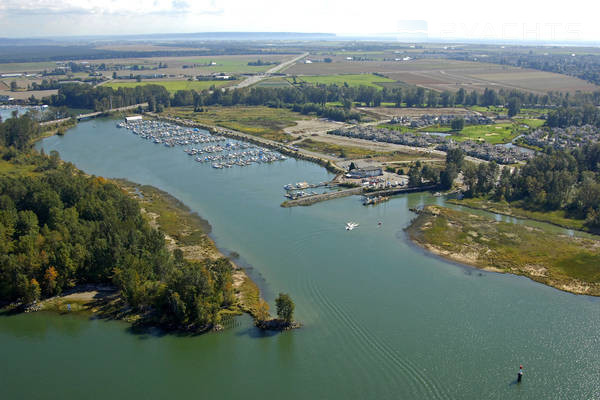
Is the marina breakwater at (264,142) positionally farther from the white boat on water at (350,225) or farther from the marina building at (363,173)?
the white boat on water at (350,225)

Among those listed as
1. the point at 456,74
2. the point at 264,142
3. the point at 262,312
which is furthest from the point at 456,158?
the point at 456,74

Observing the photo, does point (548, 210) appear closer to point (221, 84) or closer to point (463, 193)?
point (463, 193)

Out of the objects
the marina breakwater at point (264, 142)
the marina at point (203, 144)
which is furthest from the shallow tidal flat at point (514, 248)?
the marina at point (203, 144)

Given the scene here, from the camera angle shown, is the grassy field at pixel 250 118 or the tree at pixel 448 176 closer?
the tree at pixel 448 176

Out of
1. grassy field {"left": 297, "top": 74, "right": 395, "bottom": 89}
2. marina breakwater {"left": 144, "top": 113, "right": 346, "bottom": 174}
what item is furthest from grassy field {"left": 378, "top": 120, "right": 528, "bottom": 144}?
grassy field {"left": 297, "top": 74, "right": 395, "bottom": 89}

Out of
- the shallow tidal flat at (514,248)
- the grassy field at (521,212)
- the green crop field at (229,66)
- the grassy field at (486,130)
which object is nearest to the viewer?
the shallow tidal flat at (514,248)

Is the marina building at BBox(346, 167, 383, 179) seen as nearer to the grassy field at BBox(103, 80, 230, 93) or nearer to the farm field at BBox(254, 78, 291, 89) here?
the grassy field at BBox(103, 80, 230, 93)

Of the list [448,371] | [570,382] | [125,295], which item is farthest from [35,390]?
[570,382]
